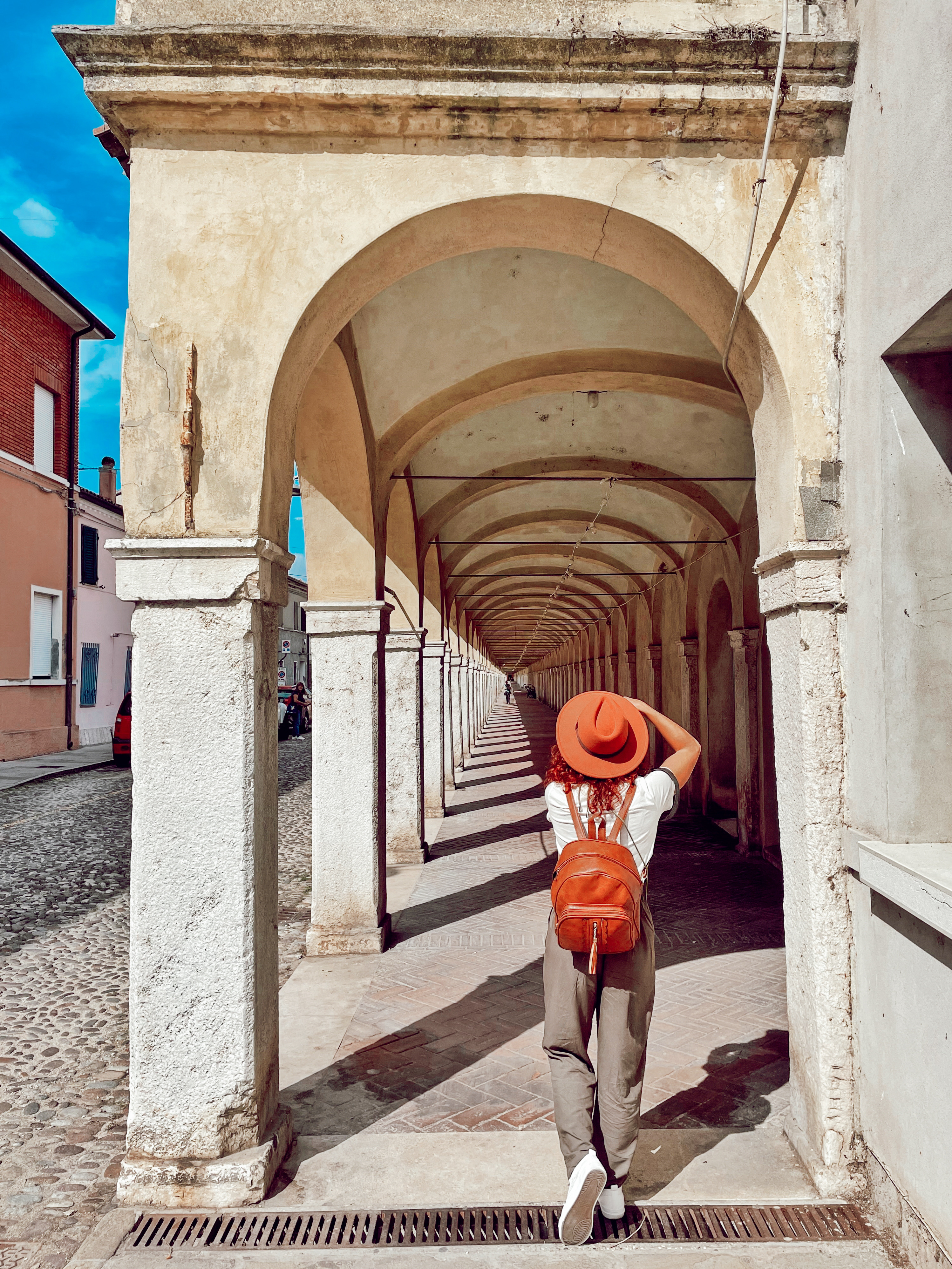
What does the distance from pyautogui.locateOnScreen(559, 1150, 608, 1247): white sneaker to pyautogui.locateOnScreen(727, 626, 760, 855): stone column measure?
7795 mm

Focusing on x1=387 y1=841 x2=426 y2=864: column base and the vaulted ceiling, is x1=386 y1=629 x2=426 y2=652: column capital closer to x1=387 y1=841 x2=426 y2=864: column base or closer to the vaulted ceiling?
the vaulted ceiling

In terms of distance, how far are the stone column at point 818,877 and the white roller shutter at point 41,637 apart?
19.1 m

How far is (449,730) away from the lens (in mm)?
15969

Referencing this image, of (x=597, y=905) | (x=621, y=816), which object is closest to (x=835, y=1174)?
(x=597, y=905)

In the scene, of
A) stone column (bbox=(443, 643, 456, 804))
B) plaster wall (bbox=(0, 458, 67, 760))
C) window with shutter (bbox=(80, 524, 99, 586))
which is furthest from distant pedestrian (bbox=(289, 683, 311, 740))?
stone column (bbox=(443, 643, 456, 804))

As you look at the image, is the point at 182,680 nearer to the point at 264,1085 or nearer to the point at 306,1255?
the point at 264,1085

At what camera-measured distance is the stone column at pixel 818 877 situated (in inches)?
134

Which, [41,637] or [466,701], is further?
[466,701]

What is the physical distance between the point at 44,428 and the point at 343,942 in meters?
17.3

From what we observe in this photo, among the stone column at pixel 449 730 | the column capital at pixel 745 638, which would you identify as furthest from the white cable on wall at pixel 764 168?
the stone column at pixel 449 730

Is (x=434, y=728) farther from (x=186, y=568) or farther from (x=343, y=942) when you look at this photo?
(x=186, y=568)

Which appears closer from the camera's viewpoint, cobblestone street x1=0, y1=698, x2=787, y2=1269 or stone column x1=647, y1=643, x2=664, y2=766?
cobblestone street x1=0, y1=698, x2=787, y2=1269

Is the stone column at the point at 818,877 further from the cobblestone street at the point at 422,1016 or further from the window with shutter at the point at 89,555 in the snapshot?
the window with shutter at the point at 89,555

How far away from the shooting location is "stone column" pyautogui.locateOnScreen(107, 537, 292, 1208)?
11.1ft
